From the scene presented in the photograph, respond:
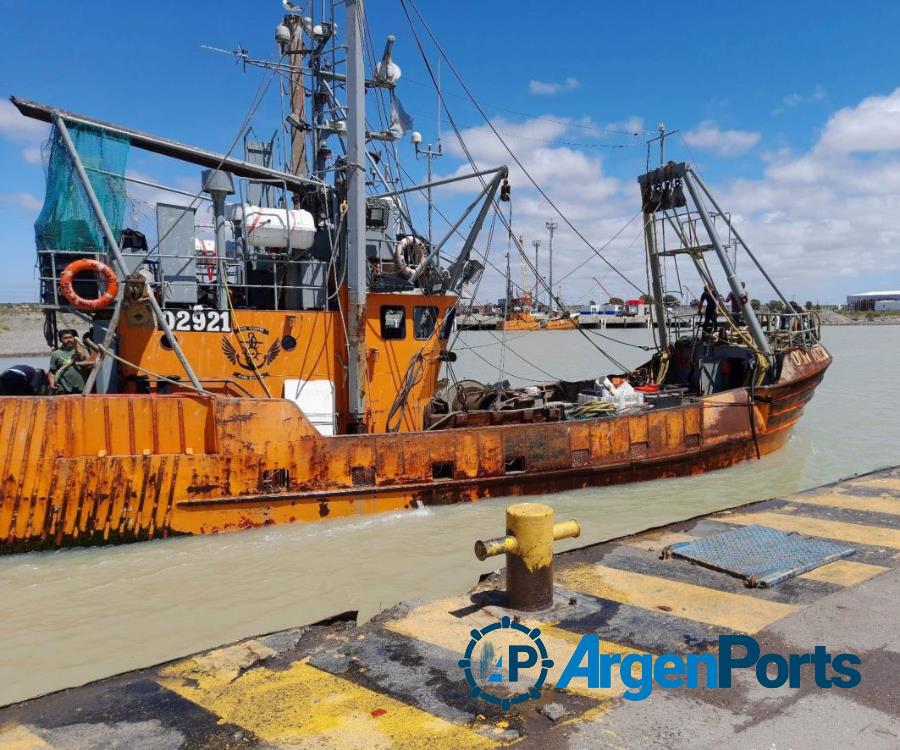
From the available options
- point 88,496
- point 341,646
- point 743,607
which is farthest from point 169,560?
point 743,607

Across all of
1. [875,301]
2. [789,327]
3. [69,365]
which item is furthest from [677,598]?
[875,301]

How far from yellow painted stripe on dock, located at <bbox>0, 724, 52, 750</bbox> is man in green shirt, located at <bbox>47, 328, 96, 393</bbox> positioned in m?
6.03

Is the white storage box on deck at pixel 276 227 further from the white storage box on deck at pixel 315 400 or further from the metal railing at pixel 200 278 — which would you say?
the white storage box on deck at pixel 315 400

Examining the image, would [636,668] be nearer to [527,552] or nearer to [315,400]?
[527,552]

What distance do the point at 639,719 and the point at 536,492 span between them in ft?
22.9

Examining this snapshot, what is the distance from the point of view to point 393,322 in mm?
10453

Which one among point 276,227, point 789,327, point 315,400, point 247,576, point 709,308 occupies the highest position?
point 276,227

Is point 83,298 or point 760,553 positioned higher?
point 83,298

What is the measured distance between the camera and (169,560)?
7559 mm

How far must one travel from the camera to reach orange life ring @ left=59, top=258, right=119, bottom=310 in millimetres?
8273

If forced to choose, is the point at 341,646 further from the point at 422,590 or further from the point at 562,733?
the point at 422,590

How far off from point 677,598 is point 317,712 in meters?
2.54

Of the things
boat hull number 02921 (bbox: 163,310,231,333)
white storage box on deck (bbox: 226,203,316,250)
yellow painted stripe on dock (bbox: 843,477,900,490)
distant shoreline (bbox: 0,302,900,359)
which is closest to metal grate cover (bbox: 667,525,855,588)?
yellow painted stripe on dock (bbox: 843,477,900,490)

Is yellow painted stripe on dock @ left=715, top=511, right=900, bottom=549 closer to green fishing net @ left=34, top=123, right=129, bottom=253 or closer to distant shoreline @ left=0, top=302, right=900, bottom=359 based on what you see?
green fishing net @ left=34, top=123, right=129, bottom=253
